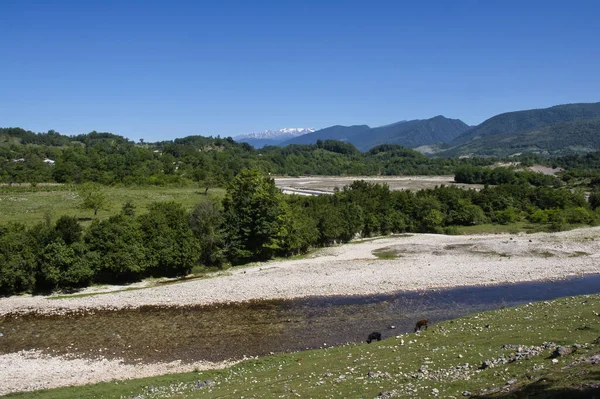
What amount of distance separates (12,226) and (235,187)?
24.1 m

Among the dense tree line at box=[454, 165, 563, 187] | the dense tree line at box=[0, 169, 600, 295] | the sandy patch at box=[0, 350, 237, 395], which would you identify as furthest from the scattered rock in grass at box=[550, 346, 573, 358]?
the dense tree line at box=[454, 165, 563, 187]

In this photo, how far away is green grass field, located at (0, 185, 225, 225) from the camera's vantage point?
74.3 metres

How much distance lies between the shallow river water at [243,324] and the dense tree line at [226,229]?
717 centimetres

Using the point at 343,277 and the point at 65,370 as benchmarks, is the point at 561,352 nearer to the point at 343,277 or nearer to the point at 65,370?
the point at 65,370

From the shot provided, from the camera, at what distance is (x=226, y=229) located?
170ft

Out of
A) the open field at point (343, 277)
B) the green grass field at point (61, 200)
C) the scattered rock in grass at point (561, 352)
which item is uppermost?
the green grass field at point (61, 200)

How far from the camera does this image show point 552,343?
18297 mm

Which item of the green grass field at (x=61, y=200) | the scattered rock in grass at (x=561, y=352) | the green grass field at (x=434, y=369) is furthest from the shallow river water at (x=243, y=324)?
the green grass field at (x=61, y=200)

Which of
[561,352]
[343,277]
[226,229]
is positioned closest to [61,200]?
[226,229]

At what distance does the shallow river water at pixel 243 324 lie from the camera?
91.1 feet

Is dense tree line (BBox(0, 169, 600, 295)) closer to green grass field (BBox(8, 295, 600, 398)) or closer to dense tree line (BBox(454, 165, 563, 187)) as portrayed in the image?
green grass field (BBox(8, 295, 600, 398))

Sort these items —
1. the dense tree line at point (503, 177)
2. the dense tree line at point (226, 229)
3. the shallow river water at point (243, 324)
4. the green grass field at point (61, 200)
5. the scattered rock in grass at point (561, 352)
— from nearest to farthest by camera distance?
1. the scattered rock in grass at point (561, 352)
2. the shallow river water at point (243, 324)
3. the dense tree line at point (226, 229)
4. the green grass field at point (61, 200)
5. the dense tree line at point (503, 177)

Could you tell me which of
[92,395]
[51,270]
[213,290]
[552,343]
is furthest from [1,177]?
[552,343]

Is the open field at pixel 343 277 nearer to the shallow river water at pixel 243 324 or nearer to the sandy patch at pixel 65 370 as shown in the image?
the sandy patch at pixel 65 370
